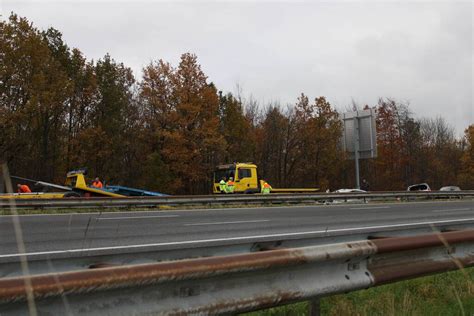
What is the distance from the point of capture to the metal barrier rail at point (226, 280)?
1981 mm

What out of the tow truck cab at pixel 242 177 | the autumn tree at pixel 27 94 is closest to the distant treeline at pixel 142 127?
the autumn tree at pixel 27 94

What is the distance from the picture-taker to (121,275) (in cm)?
211

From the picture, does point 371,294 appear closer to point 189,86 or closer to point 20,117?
point 20,117

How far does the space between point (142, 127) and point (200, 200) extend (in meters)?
24.0

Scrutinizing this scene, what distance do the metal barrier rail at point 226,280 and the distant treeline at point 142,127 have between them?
30226 mm

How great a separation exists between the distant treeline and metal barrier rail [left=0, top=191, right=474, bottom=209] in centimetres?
1648

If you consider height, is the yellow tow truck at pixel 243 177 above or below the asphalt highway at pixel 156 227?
above

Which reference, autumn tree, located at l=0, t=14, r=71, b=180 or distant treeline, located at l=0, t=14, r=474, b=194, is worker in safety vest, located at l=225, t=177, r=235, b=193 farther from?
autumn tree, located at l=0, t=14, r=71, b=180

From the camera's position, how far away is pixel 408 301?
4281mm

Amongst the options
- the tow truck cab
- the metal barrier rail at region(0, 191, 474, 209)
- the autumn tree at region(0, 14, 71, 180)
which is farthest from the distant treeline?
the metal barrier rail at region(0, 191, 474, 209)

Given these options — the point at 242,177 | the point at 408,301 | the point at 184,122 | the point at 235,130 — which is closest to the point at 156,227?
the point at 408,301

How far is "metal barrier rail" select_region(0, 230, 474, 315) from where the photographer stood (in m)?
1.98

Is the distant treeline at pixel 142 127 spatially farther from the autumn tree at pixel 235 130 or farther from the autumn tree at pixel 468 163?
the autumn tree at pixel 468 163

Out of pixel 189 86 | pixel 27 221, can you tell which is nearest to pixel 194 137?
pixel 189 86
